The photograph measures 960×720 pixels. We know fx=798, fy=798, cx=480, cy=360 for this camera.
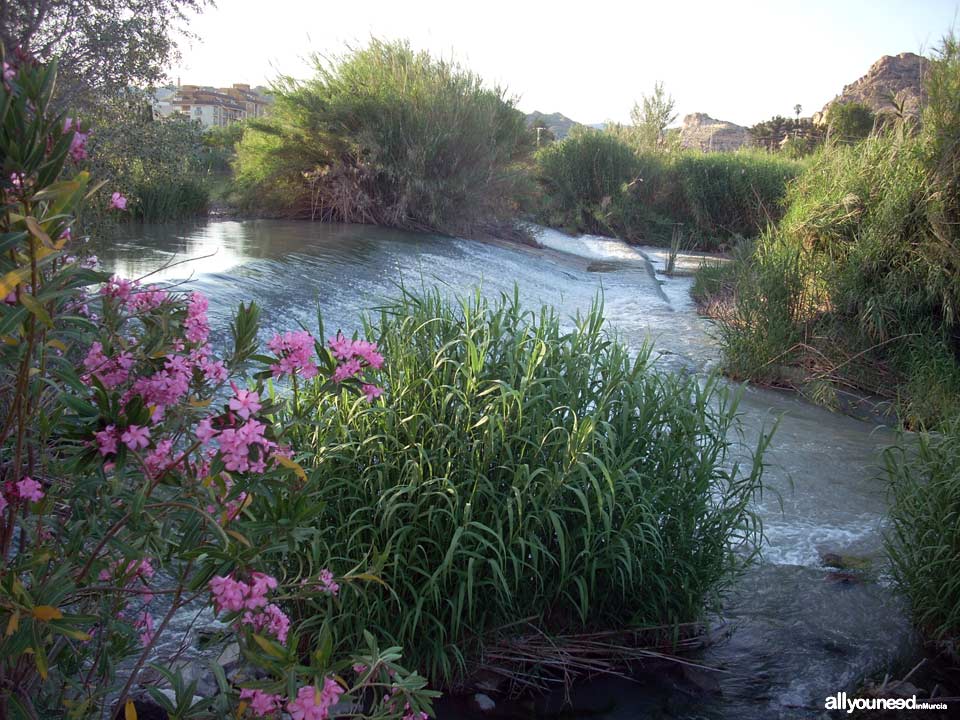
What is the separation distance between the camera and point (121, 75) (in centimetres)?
710

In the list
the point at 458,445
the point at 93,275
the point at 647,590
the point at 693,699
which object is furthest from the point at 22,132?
the point at 693,699

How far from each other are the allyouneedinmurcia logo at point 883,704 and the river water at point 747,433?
0.26 ft

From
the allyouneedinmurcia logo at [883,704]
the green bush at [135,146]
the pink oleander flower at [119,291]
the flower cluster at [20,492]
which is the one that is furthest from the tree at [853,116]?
the flower cluster at [20,492]

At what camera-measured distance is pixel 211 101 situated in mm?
16344

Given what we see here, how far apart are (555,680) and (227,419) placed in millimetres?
2022

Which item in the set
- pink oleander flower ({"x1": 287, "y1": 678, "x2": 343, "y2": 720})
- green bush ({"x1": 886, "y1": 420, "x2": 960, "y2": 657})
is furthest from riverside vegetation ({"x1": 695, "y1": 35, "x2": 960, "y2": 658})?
pink oleander flower ({"x1": 287, "y1": 678, "x2": 343, "y2": 720})

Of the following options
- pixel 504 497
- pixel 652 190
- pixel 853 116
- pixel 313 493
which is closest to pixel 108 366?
pixel 313 493

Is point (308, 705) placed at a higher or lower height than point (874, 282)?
lower

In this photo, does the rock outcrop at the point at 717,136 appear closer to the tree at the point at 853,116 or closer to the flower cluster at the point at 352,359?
the tree at the point at 853,116

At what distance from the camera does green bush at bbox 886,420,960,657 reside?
312cm

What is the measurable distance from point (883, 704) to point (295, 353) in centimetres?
262

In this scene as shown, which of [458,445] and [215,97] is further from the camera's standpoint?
[215,97]

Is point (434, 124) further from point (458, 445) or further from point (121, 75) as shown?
point (458, 445)

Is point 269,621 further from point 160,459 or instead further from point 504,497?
point 504,497
